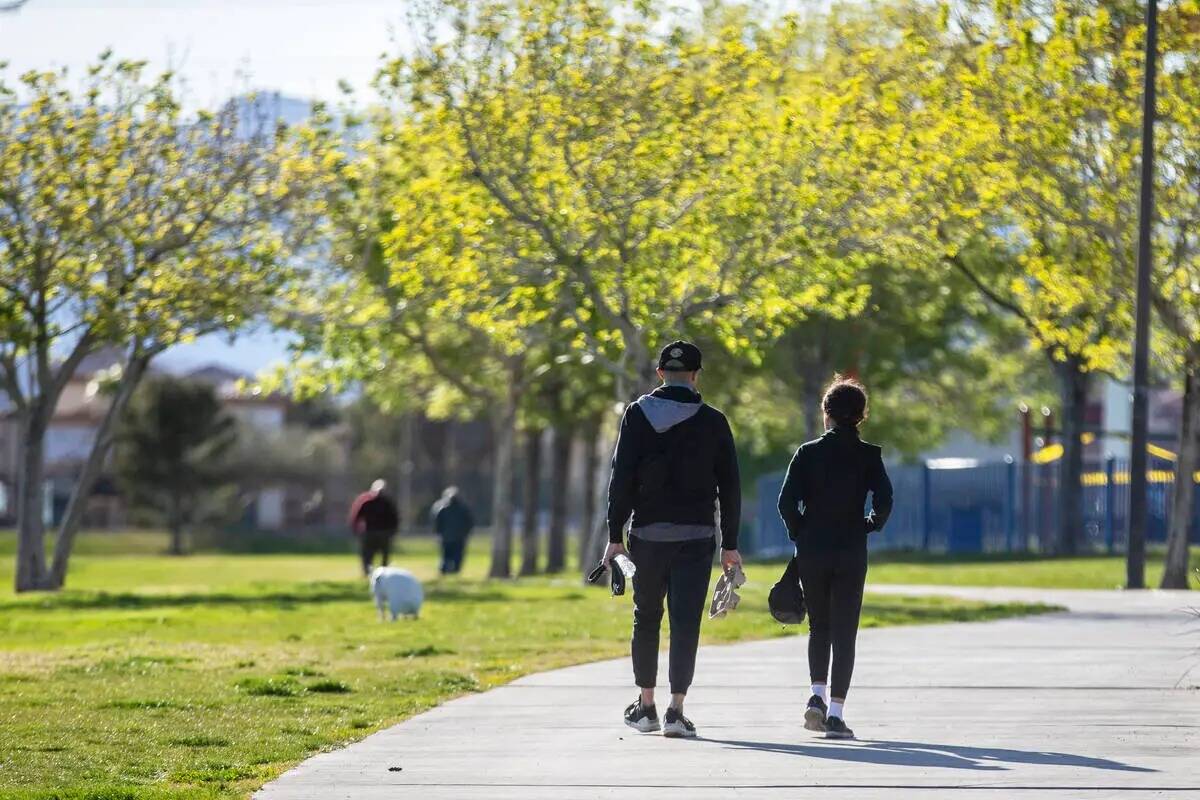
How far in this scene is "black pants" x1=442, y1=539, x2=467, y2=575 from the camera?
143 ft

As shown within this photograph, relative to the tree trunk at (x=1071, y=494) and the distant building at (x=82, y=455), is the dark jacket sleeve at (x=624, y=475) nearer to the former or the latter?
the tree trunk at (x=1071, y=494)

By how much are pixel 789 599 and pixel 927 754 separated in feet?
4.33

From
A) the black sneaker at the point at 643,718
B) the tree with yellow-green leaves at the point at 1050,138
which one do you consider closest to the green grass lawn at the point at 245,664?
the black sneaker at the point at 643,718

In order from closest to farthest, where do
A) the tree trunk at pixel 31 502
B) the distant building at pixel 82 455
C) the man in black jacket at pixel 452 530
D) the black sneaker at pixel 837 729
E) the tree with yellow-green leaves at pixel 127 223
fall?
the black sneaker at pixel 837 729
the tree with yellow-green leaves at pixel 127 223
the tree trunk at pixel 31 502
the man in black jacket at pixel 452 530
the distant building at pixel 82 455

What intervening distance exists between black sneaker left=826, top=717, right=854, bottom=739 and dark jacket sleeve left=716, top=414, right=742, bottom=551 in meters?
0.88

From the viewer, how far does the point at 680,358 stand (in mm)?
10508

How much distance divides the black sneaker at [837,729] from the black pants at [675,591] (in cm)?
65

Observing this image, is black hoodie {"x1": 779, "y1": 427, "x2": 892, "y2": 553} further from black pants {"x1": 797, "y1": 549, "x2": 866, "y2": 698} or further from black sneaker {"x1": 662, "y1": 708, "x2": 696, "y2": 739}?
black sneaker {"x1": 662, "y1": 708, "x2": 696, "y2": 739}

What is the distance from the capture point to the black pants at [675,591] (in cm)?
1046

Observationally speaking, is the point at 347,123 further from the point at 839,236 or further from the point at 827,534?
the point at 827,534

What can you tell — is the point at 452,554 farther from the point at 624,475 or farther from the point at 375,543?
the point at 624,475

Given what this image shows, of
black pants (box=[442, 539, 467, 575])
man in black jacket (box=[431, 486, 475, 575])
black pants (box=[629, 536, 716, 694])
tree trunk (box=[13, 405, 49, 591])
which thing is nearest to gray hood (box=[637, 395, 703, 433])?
black pants (box=[629, 536, 716, 694])

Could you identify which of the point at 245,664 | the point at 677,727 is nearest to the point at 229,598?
the point at 245,664

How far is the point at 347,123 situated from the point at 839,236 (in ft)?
27.4
